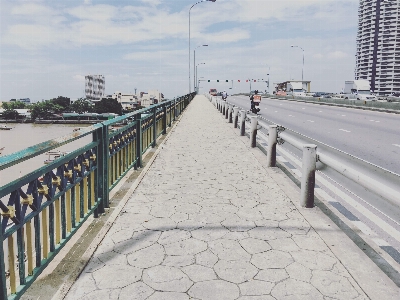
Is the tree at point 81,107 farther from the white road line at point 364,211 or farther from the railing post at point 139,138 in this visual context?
the white road line at point 364,211

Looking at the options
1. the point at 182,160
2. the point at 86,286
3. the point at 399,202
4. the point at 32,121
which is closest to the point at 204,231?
the point at 86,286

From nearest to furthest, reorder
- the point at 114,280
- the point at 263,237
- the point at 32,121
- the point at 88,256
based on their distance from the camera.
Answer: the point at 114,280 → the point at 88,256 → the point at 263,237 → the point at 32,121

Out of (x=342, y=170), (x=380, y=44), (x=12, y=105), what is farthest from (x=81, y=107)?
(x=342, y=170)

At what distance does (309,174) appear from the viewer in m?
5.05

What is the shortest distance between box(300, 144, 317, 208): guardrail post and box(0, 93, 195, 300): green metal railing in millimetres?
2759

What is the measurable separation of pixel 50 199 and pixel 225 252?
70.9 inches

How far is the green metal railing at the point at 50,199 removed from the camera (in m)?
2.47

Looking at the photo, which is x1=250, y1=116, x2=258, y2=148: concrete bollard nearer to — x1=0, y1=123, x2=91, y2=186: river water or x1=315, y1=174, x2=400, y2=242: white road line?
x1=315, y1=174, x2=400, y2=242: white road line

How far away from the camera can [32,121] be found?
486 ft

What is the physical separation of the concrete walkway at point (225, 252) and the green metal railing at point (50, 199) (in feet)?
1.31

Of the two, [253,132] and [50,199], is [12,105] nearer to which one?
[253,132]

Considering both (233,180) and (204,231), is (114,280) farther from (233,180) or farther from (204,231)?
(233,180)

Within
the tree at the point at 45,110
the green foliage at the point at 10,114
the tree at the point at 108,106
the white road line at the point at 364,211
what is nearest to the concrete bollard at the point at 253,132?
the white road line at the point at 364,211

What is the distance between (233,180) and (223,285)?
3638 mm
